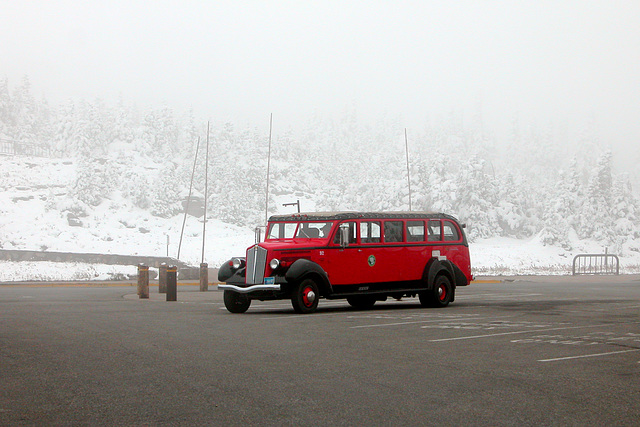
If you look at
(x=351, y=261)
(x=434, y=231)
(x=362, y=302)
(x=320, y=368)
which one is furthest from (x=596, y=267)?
(x=320, y=368)

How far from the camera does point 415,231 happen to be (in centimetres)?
2055

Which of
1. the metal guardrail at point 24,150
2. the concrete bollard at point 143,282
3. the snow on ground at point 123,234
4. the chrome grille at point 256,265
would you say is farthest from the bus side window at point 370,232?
the metal guardrail at point 24,150

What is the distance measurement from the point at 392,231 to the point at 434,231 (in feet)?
4.84

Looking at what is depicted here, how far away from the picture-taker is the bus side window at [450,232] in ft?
69.9

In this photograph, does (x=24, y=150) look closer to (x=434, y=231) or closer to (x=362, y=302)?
(x=362, y=302)

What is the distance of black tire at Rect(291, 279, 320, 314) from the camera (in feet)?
59.0

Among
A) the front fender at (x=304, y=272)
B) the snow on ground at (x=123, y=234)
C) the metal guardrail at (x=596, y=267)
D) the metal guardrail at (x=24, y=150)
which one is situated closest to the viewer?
the front fender at (x=304, y=272)

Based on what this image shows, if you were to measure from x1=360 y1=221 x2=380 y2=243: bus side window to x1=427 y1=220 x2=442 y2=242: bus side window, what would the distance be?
1713 mm

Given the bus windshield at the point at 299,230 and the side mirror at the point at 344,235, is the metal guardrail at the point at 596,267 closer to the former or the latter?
the side mirror at the point at 344,235

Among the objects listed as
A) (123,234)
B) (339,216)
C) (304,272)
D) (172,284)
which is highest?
(123,234)

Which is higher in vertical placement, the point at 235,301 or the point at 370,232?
the point at 370,232

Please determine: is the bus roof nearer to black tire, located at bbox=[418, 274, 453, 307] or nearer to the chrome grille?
the chrome grille

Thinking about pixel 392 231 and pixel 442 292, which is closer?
pixel 392 231

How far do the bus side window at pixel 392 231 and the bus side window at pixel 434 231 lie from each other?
103 centimetres
